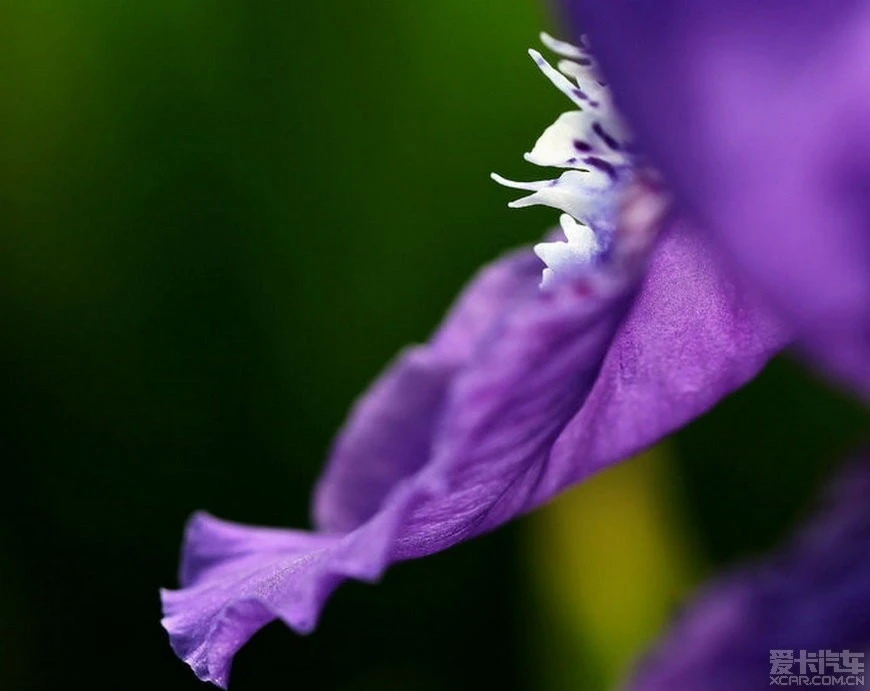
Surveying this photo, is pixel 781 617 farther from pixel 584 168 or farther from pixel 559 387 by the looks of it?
pixel 584 168

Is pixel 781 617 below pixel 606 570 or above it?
above

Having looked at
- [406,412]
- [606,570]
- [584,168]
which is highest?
[584,168]

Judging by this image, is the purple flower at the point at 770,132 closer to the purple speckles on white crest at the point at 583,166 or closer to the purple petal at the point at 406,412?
the purple speckles on white crest at the point at 583,166

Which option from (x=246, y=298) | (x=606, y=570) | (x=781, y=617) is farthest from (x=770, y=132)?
(x=246, y=298)

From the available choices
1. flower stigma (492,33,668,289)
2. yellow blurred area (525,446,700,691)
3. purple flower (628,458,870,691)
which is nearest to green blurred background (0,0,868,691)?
yellow blurred area (525,446,700,691)

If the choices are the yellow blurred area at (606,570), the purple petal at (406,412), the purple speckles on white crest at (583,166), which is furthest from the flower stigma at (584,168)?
the yellow blurred area at (606,570)

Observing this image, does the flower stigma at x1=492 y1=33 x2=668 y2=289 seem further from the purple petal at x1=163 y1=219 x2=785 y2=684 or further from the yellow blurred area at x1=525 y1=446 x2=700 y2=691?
the yellow blurred area at x1=525 y1=446 x2=700 y2=691

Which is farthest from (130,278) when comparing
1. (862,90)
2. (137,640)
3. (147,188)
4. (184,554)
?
(862,90)
